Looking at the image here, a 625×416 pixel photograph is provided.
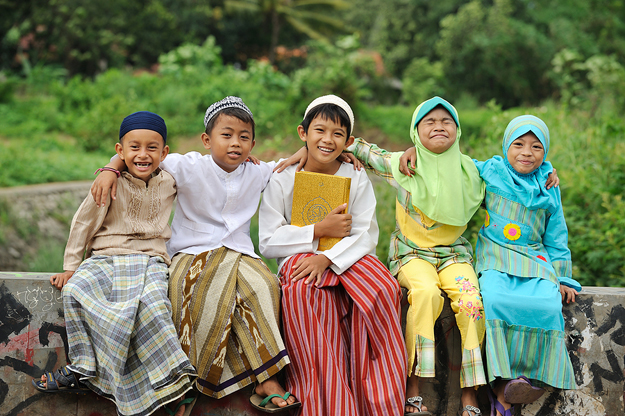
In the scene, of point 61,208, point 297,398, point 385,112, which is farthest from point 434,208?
point 385,112

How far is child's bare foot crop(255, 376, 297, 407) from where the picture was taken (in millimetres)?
2357

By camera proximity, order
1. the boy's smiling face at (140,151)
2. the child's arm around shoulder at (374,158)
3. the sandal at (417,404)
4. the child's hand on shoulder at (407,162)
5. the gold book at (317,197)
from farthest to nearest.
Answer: the child's arm around shoulder at (374,158), the child's hand on shoulder at (407,162), the gold book at (317,197), the boy's smiling face at (140,151), the sandal at (417,404)

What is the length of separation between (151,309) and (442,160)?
1.73m

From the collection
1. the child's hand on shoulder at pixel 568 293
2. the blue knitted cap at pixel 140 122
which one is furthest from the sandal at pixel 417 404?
the blue knitted cap at pixel 140 122

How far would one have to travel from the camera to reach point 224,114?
9.12 ft

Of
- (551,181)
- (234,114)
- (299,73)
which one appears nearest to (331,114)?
(234,114)

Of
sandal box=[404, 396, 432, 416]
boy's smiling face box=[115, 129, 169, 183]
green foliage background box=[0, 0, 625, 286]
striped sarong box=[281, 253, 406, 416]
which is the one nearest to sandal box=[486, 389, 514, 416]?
sandal box=[404, 396, 432, 416]

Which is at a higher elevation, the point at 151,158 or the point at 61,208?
the point at 151,158

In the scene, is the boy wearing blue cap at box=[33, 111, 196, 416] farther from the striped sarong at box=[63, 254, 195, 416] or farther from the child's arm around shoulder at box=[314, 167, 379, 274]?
the child's arm around shoulder at box=[314, 167, 379, 274]

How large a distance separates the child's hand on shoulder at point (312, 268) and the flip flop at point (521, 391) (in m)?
1.07

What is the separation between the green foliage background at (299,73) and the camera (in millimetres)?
7254

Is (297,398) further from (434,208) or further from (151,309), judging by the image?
(434,208)

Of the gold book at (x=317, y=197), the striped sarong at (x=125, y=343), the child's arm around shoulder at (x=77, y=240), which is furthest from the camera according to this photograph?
the gold book at (x=317, y=197)

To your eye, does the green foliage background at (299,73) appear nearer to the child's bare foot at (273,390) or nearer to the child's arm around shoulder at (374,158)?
the child's arm around shoulder at (374,158)
